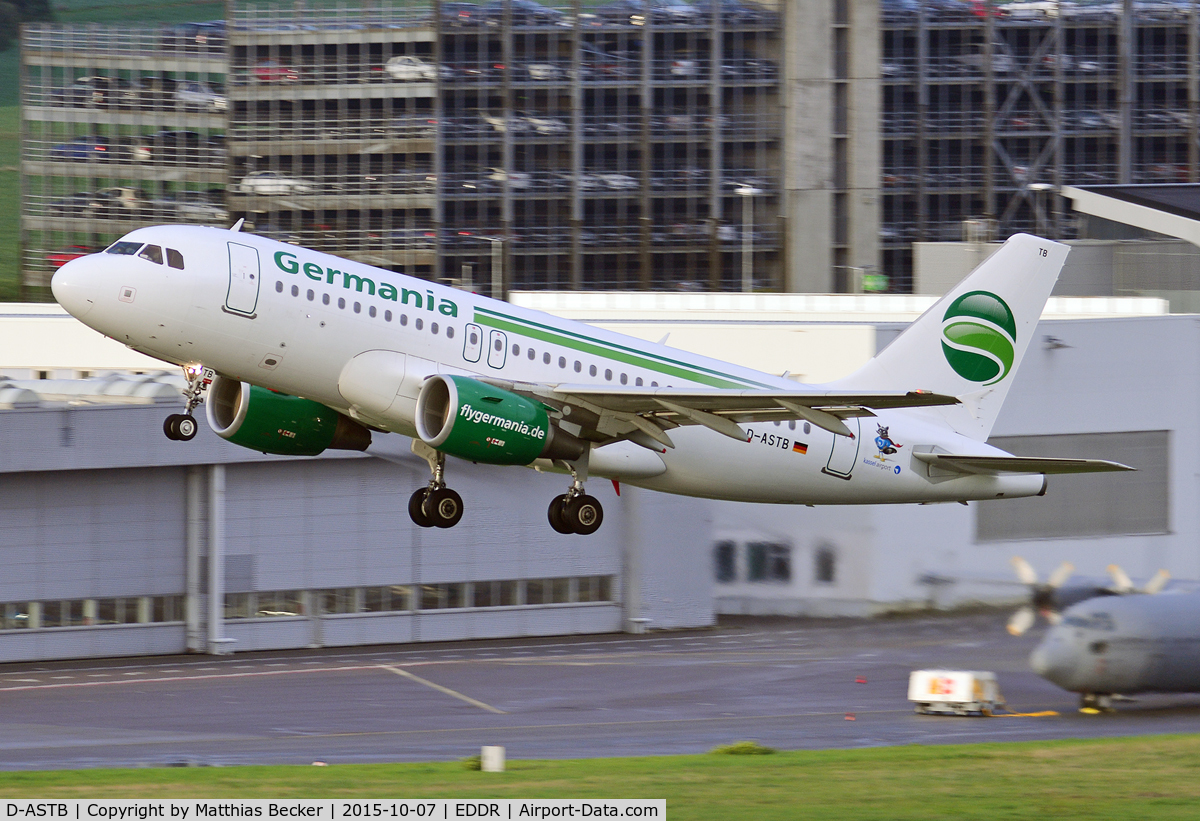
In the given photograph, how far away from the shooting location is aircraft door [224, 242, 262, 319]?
3522cm

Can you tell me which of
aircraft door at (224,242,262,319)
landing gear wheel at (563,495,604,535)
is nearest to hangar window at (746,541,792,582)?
landing gear wheel at (563,495,604,535)

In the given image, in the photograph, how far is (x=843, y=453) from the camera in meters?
42.2

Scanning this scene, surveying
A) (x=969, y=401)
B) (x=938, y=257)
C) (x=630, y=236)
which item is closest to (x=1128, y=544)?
(x=938, y=257)

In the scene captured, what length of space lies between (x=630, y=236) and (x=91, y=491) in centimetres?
8794

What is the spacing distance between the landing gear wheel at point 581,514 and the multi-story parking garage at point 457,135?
109 meters

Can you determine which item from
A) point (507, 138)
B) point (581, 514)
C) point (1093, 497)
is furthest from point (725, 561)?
point (507, 138)

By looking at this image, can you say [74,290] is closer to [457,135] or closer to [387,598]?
[387,598]

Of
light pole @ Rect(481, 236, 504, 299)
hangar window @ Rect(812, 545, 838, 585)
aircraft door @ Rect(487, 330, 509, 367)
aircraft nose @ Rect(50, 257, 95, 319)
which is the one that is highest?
light pole @ Rect(481, 236, 504, 299)

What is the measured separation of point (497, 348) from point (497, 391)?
1.71m

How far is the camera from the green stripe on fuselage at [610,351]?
38188 mm

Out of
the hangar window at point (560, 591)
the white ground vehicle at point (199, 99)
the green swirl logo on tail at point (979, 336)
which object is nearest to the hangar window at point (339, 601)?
the hangar window at point (560, 591)

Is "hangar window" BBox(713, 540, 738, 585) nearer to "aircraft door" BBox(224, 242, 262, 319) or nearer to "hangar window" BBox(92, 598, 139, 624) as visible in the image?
"hangar window" BBox(92, 598, 139, 624)

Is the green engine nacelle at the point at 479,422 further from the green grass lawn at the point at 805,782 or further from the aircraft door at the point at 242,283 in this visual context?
the green grass lawn at the point at 805,782

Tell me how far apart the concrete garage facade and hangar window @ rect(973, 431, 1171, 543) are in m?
15.6
